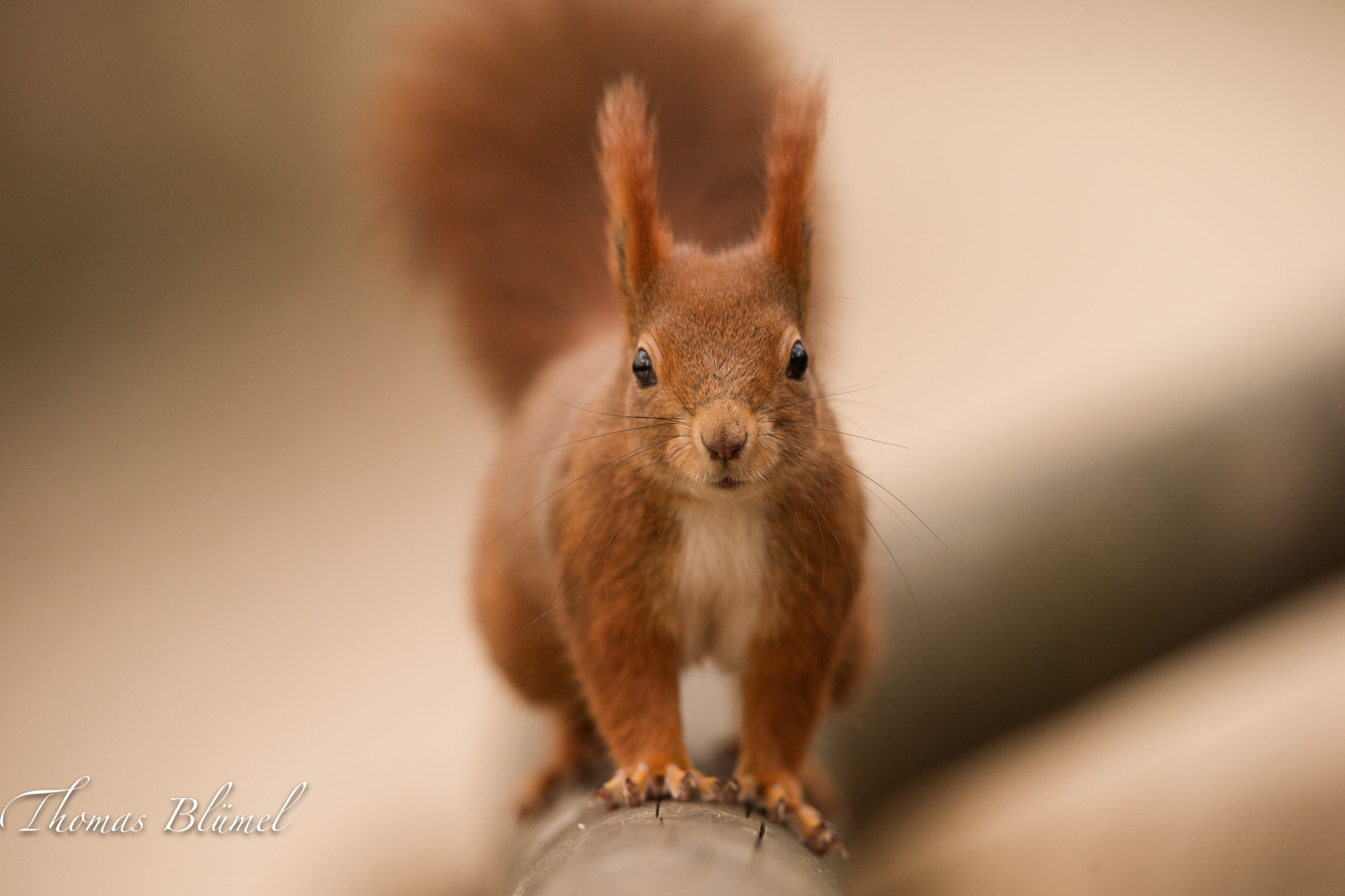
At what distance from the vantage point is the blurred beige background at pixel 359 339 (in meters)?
1.24

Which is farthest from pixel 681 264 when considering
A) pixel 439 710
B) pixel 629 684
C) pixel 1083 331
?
Answer: pixel 1083 331

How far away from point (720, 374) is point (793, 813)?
320 millimetres

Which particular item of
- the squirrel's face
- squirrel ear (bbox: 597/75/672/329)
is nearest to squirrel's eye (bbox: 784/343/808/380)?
the squirrel's face

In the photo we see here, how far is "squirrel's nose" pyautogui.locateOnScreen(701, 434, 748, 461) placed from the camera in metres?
0.65

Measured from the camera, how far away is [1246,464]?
113 cm

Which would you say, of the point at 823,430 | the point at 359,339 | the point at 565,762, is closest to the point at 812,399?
the point at 823,430

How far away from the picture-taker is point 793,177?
0.69 meters

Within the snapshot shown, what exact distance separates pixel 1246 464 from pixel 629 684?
722 millimetres

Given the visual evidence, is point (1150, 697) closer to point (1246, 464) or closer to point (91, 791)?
point (1246, 464)

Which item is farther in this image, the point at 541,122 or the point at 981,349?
the point at 981,349

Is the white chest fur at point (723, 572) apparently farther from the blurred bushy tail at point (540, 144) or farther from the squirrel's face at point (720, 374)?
the blurred bushy tail at point (540, 144)

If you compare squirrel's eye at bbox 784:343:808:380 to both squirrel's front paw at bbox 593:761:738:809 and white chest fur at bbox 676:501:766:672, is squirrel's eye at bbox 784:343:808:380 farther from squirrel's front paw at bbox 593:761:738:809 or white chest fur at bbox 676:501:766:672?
squirrel's front paw at bbox 593:761:738:809

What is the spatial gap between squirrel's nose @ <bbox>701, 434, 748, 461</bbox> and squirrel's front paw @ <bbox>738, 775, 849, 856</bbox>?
26 cm

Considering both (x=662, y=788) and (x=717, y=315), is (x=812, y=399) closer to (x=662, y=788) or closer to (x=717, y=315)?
(x=717, y=315)
